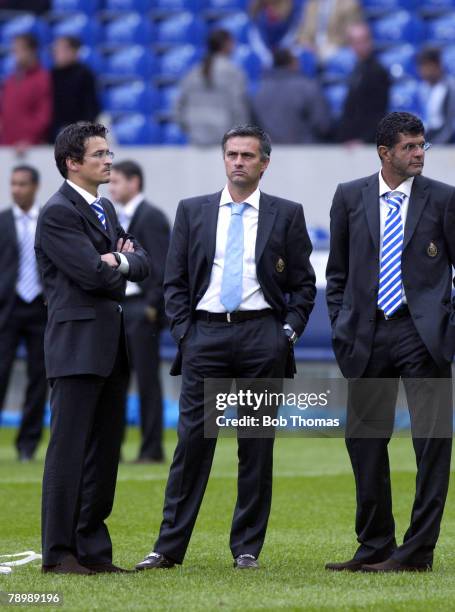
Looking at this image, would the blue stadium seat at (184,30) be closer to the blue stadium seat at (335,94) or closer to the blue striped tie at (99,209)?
the blue stadium seat at (335,94)

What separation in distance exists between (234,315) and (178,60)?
12.9 meters

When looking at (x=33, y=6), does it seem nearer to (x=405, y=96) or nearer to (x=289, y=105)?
(x=289, y=105)

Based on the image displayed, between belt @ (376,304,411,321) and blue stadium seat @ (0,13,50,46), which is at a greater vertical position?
blue stadium seat @ (0,13,50,46)

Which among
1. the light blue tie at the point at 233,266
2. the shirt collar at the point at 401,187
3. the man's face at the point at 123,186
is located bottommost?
the light blue tie at the point at 233,266

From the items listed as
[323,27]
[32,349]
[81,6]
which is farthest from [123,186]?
[81,6]

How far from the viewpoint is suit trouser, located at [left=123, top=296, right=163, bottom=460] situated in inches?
472

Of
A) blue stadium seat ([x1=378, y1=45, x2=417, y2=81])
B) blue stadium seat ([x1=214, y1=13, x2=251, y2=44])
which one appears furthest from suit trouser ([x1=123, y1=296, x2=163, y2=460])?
blue stadium seat ([x1=214, y1=13, x2=251, y2=44])

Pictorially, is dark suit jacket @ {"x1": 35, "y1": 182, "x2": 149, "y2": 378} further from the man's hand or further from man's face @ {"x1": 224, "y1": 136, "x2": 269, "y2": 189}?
man's face @ {"x1": 224, "y1": 136, "x2": 269, "y2": 189}

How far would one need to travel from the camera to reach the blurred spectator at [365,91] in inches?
624

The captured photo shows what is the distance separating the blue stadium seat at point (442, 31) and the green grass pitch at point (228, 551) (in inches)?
327

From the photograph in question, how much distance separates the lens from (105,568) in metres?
6.82

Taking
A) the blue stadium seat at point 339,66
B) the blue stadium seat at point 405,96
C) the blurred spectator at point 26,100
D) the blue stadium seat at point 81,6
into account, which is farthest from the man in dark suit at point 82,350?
the blue stadium seat at point 81,6

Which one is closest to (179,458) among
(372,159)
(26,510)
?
(26,510)

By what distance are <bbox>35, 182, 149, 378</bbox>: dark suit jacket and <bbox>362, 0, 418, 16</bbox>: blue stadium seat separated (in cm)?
1312
